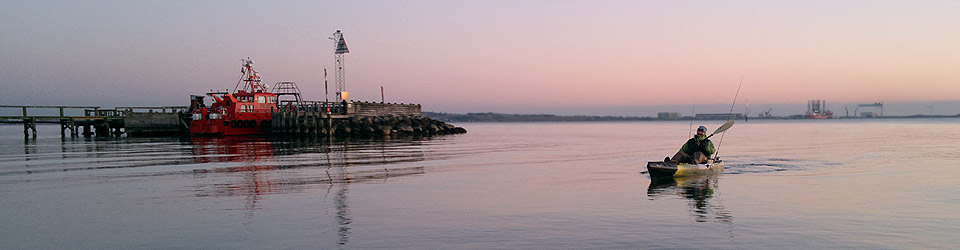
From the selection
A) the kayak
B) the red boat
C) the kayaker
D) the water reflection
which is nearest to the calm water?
the water reflection

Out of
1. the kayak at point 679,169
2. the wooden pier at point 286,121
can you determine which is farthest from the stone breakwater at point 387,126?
the kayak at point 679,169

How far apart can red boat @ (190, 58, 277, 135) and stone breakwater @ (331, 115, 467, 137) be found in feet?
21.5

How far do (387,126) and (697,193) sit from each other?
168 feet

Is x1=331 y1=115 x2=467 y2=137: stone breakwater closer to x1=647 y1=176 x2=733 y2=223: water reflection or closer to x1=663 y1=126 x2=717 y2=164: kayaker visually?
x1=663 y1=126 x2=717 y2=164: kayaker

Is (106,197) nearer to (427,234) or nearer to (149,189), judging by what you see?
(149,189)

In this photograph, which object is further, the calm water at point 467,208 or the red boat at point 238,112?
the red boat at point 238,112

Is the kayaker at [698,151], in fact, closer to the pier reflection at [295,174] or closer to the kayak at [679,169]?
the kayak at [679,169]

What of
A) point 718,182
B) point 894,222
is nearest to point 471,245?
point 894,222

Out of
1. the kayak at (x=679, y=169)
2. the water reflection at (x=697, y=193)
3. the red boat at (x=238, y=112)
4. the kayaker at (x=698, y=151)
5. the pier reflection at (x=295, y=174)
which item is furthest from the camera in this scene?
the red boat at (x=238, y=112)

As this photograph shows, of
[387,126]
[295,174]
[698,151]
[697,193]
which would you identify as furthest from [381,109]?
[697,193]

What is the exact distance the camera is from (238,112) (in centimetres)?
5872

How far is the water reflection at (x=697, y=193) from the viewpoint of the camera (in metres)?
13.1

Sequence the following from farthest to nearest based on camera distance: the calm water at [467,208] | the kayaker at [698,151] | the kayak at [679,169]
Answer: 1. the kayaker at [698,151]
2. the kayak at [679,169]
3. the calm water at [467,208]

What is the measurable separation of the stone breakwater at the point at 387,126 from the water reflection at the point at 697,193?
146ft
